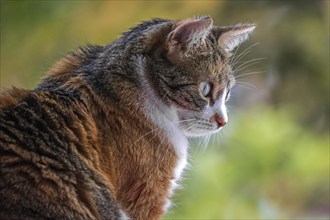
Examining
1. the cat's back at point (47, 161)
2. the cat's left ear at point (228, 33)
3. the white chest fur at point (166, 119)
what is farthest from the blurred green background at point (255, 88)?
the cat's back at point (47, 161)

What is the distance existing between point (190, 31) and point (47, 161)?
332mm

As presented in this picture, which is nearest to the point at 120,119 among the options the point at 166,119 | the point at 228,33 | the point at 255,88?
the point at 166,119

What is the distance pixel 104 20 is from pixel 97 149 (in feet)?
3.12

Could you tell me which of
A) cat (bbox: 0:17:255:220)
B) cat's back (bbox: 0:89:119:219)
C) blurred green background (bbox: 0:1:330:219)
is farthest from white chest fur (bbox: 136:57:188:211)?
blurred green background (bbox: 0:1:330:219)

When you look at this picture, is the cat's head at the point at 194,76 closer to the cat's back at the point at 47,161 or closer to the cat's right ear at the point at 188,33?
the cat's right ear at the point at 188,33

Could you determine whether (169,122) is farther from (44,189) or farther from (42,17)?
(42,17)

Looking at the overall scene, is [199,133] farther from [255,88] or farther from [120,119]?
[255,88]

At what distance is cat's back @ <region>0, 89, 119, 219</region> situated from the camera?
92cm

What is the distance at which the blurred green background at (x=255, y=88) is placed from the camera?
1.86 meters

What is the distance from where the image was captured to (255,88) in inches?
80.4

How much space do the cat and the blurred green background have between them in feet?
2.04

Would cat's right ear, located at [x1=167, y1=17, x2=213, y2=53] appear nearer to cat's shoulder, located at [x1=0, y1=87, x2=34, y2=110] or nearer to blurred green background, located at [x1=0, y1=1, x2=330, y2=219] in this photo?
cat's shoulder, located at [x1=0, y1=87, x2=34, y2=110]

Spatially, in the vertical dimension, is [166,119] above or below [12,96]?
below

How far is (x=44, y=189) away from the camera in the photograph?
0.94 meters
